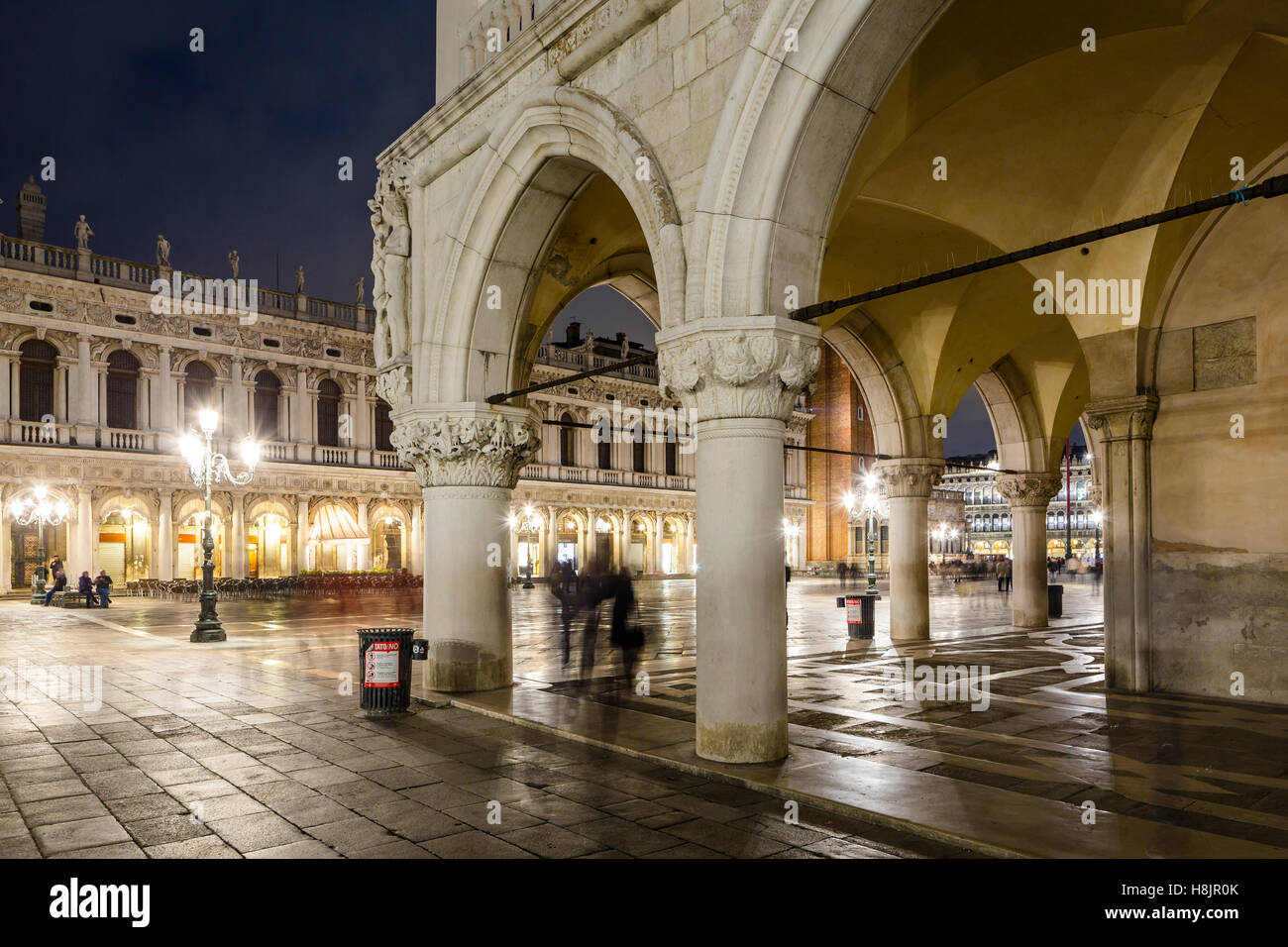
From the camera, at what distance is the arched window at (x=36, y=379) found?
3216 centimetres

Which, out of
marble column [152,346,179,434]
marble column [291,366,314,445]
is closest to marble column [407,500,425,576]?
marble column [291,366,314,445]

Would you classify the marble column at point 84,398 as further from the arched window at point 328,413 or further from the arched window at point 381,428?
the arched window at point 381,428

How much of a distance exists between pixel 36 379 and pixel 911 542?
3085cm

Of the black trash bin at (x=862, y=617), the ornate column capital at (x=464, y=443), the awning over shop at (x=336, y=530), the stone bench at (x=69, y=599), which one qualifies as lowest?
the stone bench at (x=69, y=599)

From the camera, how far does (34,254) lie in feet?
105

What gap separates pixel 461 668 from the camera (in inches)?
384

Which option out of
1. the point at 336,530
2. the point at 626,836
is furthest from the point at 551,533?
the point at 626,836

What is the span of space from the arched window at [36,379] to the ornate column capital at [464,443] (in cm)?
2887

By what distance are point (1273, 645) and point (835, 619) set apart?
12194 millimetres

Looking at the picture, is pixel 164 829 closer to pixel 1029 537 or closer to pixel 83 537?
pixel 1029 537

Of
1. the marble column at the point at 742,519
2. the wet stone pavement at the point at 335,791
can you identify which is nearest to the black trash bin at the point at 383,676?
the wet stone pavement at the point at 335,791

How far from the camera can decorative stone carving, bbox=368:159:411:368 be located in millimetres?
10438
